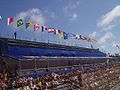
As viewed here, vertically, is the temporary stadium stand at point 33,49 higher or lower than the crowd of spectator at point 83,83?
higher

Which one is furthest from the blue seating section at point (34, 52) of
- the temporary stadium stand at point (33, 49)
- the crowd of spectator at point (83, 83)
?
the crowd of spectator at point (83, 83)

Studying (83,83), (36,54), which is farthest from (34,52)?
(83,83)

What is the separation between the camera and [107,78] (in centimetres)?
2212

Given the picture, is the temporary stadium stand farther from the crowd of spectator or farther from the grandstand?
the crowd of spectator

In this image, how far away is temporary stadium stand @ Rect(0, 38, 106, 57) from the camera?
35438 millimetres

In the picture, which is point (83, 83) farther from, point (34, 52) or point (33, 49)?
point (33, 49)

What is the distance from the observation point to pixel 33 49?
41688mm

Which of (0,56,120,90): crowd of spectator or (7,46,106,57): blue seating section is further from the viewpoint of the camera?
(7,46,106,57): blue seating section

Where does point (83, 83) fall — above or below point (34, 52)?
below

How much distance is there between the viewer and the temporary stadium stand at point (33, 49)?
116 ft

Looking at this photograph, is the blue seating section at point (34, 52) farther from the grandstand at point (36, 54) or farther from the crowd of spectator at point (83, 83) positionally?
the crowd of spectator at point (83, 83)

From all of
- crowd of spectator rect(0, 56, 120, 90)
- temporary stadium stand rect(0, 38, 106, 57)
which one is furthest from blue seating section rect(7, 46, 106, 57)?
crowd of spectator rect(0, 56, 120, 90)

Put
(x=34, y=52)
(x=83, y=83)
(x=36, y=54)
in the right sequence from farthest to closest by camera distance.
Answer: (x=36, y=54) < (x=34, y=52) < (x=83, y=83)

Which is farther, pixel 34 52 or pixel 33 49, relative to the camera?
pixel 33 49
